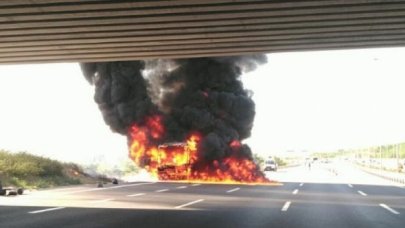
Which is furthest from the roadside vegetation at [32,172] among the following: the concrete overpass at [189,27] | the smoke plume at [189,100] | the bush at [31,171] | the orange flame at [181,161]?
the smoke plume at [189,100]

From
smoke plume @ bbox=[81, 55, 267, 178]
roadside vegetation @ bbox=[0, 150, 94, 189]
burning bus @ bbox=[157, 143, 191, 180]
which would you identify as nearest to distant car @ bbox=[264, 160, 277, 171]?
smoke plume @ bbox=[81, 55, 267, 178]

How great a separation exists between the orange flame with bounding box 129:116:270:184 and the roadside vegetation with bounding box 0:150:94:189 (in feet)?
21.8

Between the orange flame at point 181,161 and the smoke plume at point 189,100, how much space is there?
393mm

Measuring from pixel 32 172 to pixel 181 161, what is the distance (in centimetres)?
1138

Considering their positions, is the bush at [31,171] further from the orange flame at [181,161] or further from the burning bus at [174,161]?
the orange flame at [181,161]

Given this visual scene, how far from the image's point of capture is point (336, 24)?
598 inches

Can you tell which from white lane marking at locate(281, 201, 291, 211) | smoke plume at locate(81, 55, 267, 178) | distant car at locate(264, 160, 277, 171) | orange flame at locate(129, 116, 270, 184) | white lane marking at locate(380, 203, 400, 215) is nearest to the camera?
white lane marking at locate(380, 203, 400, 215)

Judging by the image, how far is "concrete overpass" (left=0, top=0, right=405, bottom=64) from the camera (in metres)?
13.4

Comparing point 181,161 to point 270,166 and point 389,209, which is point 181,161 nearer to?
point 389,209

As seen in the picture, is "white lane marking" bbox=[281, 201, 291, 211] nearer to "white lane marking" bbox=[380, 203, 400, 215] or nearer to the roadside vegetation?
"white lane marking" bbox=[380, 203, 400, 215]

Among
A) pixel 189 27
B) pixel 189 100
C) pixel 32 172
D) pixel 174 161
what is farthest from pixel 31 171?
pixel 189 100

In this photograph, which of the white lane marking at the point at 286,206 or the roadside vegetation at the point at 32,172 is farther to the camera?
the roadside vegetation at the point at 32,172

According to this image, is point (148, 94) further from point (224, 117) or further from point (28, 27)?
point (28, 27)

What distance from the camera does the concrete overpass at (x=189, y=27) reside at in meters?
13.4
